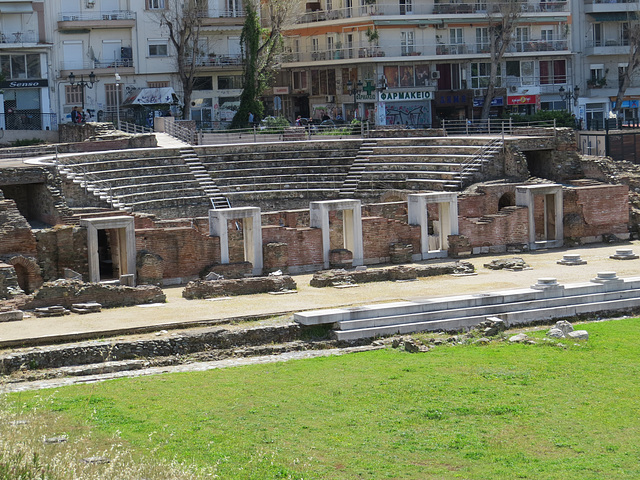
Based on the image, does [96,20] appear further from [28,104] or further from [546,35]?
[546,35]

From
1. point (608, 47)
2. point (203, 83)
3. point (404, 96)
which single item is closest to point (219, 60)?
point (203, 83)

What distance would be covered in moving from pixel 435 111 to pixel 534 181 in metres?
22.4

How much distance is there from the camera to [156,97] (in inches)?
2286

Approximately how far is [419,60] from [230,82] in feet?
34.9

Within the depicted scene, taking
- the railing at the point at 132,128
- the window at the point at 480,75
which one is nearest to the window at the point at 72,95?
the railing at the point at 132,128

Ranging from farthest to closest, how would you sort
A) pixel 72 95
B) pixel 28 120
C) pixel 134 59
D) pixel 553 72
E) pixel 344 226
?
pixel 553 72
pixel 134 59
pixel 72 95
pixel 28 120
pixel 344 226

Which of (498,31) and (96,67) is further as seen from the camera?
(498,31)

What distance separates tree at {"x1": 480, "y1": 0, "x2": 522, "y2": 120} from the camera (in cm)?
6156

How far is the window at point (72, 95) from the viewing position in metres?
59.7

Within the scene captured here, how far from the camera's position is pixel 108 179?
42188 millimetres

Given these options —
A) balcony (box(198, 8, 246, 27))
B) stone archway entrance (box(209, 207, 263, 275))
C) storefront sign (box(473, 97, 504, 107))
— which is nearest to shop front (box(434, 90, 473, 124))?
storefront sign (box(473, 97, 504, 107))

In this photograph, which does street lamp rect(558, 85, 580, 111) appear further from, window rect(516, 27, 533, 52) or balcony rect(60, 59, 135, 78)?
balcony rect(60, 59, 135, 78)

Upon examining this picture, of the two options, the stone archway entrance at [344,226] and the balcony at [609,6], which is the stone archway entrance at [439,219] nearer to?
the stone archway entrance at [344,226]

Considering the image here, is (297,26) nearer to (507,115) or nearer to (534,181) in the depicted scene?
(507,115)
